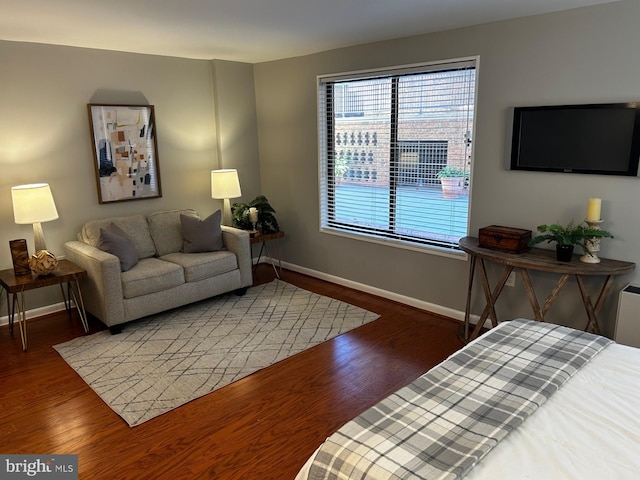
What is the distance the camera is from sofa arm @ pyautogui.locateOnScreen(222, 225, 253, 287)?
449 cm

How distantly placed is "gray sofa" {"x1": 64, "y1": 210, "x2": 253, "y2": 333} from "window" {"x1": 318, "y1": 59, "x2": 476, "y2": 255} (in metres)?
1.14

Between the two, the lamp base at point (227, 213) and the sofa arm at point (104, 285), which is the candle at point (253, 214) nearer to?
the lamp base at point (227, 213)

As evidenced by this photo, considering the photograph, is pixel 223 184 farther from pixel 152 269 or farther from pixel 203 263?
pixel 152 269

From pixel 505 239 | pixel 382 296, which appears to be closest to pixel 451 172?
pixel 505 239

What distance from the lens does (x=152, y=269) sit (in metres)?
3.97

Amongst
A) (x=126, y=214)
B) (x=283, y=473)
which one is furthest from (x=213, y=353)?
(x=126, y=214)

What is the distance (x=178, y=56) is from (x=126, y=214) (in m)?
1.66

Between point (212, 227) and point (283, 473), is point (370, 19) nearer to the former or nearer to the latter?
point (212, 227)

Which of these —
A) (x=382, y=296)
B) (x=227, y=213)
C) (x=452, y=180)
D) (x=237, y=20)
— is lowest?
(x=382, y=296)

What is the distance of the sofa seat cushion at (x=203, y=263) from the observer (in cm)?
415

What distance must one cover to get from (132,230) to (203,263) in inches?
30.7

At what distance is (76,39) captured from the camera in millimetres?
3750

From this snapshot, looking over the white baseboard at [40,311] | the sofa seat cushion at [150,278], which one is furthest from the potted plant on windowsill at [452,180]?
the white baseboard at [40,311]

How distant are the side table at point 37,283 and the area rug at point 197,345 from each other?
35 cm
